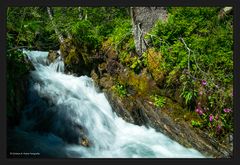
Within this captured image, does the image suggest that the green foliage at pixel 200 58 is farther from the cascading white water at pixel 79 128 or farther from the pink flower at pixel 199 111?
the cascading white water at pixel 79 128

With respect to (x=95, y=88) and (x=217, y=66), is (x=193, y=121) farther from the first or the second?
(x=95, y=88)

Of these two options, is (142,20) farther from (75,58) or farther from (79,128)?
(79,128)

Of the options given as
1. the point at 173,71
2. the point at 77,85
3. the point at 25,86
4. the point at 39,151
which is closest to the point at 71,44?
the point at 77,85

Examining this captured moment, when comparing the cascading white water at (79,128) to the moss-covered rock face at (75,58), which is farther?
the moss-covered rock face at (75,58)

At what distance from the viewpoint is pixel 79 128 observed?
614 centimetres

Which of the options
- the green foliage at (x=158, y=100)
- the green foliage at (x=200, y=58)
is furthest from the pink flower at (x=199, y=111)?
the green foliage at (x=158, y=100)

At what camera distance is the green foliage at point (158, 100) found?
6500 millimetres

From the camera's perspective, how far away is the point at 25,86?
254 inches

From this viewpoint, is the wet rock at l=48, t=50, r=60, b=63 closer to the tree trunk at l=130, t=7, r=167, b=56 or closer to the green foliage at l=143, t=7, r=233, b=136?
the tree trunk at l=130, t=7, r=167, b=56

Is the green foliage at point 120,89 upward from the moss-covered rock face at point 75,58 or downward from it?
downward

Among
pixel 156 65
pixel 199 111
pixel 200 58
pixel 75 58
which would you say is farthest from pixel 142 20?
pixel 199 111

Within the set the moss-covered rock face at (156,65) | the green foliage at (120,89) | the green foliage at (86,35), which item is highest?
the green foliage at (86,35)

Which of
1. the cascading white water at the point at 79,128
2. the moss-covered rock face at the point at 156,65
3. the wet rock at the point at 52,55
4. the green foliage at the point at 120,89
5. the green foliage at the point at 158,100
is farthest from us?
the wet rock at the point at 52,55

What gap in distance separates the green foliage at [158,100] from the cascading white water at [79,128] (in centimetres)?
47
